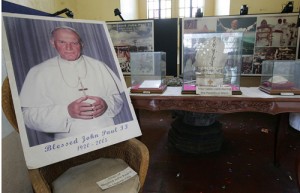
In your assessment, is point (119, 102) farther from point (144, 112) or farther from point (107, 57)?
point (144, 112)

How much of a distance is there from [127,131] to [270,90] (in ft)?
3.38

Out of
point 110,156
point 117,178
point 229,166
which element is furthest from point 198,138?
point 117,178

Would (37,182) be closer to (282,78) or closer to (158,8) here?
(282,78)

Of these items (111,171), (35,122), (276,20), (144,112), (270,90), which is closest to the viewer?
(35,122)

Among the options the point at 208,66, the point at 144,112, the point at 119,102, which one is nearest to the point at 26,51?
the point at 119,102

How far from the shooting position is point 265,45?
293 centimetres

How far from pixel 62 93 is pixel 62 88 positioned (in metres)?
0.02

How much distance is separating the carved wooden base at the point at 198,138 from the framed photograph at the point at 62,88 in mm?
1105

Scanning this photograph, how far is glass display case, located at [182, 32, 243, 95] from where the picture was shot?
1412mm

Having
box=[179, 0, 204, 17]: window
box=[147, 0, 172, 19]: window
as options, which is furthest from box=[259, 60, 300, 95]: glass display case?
box=[147, 0, 172, 19]: window

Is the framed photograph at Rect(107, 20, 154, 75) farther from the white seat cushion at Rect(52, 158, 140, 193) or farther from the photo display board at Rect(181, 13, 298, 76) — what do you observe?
the white seat cushion at Rect(52, 158, 140, 193)

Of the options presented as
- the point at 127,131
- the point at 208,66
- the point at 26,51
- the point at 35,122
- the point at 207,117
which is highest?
the point at 26,51

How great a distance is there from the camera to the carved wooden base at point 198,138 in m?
2.05

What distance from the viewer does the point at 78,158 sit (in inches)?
46.8
